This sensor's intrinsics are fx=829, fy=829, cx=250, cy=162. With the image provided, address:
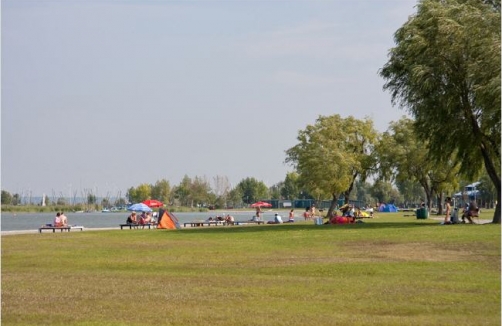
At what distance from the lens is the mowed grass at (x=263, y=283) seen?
47.9 feet

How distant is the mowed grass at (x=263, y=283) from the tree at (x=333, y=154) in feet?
147

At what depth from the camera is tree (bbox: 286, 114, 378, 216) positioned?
76062mm

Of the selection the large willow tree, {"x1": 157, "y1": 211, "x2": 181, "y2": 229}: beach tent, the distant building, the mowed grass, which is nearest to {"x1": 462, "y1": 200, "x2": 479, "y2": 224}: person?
the large willow tree

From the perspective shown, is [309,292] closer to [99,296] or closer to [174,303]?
[174,303]

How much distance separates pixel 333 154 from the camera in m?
75.9

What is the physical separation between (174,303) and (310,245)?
1418cm

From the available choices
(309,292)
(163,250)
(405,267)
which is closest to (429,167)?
(163,250)

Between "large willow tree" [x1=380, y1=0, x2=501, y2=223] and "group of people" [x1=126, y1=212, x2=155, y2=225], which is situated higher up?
"large willow tree" [x1=380, y1=0, x2=501, y2=223]

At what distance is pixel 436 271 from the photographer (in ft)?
66.3

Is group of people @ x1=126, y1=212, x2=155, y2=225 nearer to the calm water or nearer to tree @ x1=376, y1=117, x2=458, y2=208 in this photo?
the calm water

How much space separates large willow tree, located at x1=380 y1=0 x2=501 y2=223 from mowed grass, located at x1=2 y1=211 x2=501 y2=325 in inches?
453

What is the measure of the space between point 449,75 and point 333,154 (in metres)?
34.0

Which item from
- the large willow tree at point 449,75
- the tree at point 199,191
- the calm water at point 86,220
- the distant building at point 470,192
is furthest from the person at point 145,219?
the tree at point 199,191

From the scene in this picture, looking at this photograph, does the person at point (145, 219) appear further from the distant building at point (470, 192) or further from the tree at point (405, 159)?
the distant building at point (470, 192)
